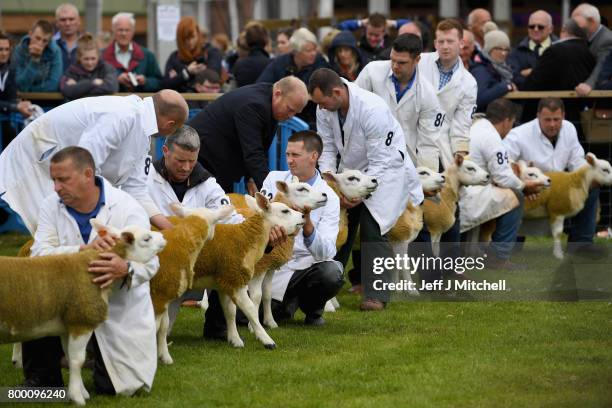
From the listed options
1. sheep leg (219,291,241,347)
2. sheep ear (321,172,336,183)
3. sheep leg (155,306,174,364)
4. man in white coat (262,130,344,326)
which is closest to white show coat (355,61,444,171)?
sheep ear (321,172,336,183)

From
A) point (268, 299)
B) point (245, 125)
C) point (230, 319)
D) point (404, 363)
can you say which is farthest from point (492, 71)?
point (404, 363)

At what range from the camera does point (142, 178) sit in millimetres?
7691

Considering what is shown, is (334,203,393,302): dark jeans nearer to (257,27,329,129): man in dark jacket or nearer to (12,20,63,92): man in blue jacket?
(257,27,329,129): man in dark jacket

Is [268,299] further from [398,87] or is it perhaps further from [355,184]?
[398,87]

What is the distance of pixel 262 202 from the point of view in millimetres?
8227

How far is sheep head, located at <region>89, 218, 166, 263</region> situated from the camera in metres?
6.52

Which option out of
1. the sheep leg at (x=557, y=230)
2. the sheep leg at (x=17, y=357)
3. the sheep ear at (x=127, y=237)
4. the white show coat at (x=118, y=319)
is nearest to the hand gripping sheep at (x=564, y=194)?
the sheep leg at (x=557, y=230)

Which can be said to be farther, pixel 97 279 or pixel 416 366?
pixel 416 366

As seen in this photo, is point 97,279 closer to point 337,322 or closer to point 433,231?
point 337,322

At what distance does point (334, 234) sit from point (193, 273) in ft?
5.90

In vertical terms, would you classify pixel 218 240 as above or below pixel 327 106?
below

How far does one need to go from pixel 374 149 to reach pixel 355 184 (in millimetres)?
356

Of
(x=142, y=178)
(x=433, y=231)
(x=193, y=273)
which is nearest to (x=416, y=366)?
(x=193, y=273)

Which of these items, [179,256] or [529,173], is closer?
[179,256]
